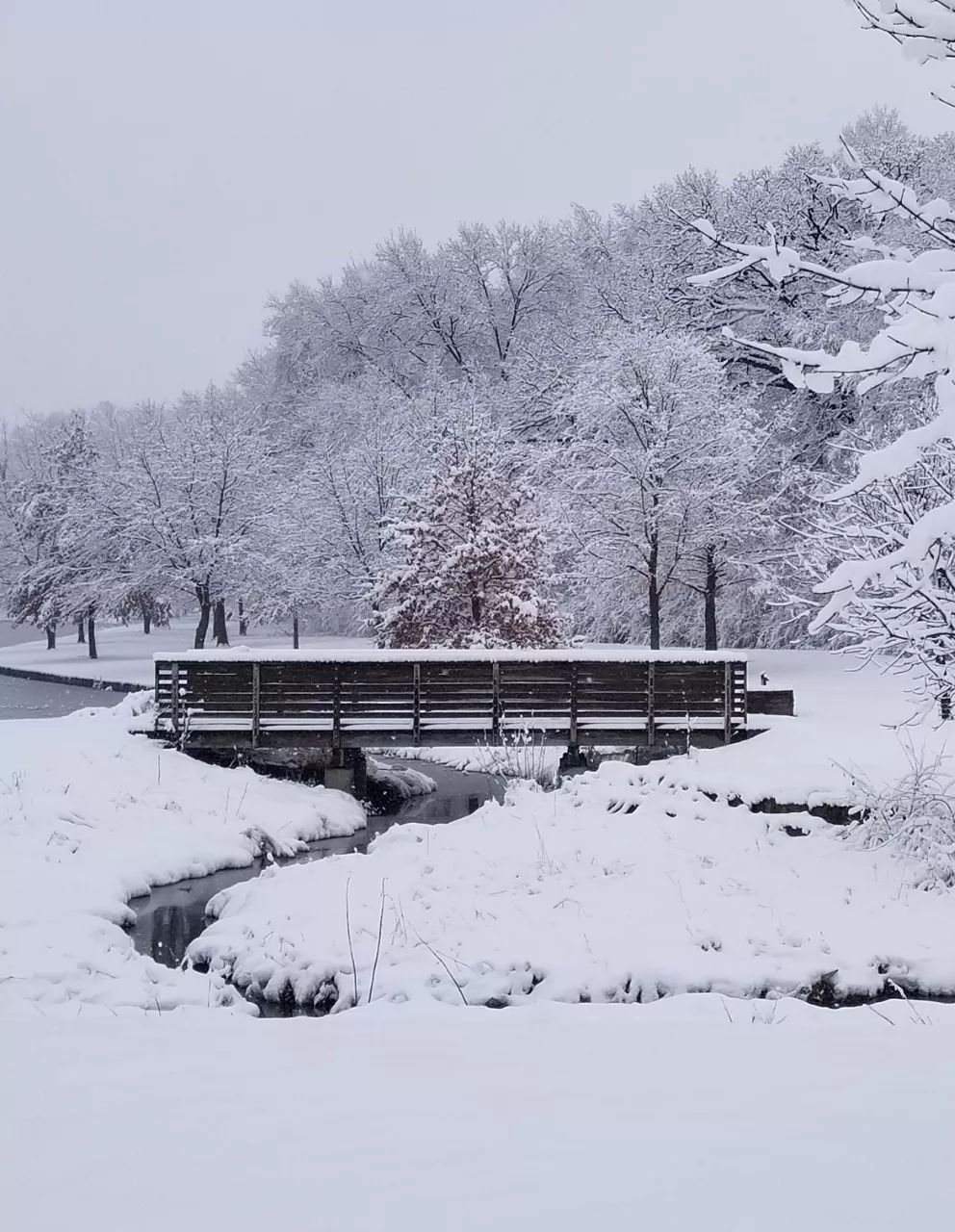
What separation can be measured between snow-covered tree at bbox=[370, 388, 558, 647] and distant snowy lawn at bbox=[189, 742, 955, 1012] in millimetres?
10184

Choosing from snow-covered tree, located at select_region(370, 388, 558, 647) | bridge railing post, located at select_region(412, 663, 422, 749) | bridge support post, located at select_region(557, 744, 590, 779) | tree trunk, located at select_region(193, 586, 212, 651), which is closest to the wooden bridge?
bridge railing post, located at select_region(412, 663, 422, 749)

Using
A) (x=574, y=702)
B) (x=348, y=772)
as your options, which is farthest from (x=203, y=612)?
(x=574, y=702)

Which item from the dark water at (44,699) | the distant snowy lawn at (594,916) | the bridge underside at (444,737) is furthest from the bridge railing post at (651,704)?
the dark water at (44,699)

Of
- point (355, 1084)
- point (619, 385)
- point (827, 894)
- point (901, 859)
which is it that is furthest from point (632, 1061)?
→ point (619, 385)

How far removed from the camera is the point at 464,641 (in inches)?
858

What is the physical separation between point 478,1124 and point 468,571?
18.3 metres

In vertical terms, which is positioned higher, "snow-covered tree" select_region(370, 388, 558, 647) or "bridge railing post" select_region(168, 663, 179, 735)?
"snow-covered tree" select_region(370, 388, 558, 647)

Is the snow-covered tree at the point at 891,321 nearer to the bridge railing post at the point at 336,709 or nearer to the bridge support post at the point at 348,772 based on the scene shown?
the bridge railing post at the point at 336,709

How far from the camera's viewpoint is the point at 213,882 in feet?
40.1

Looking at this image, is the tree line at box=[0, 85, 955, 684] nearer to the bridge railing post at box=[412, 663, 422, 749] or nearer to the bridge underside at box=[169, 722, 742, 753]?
the bridge underside at box=[169, 722, 742, 753]

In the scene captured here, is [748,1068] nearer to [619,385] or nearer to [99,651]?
[619,385]

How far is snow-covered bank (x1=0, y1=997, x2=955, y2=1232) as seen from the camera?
3.15 meters

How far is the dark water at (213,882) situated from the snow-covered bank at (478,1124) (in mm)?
4237

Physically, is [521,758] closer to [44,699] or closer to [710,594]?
[710,594]
